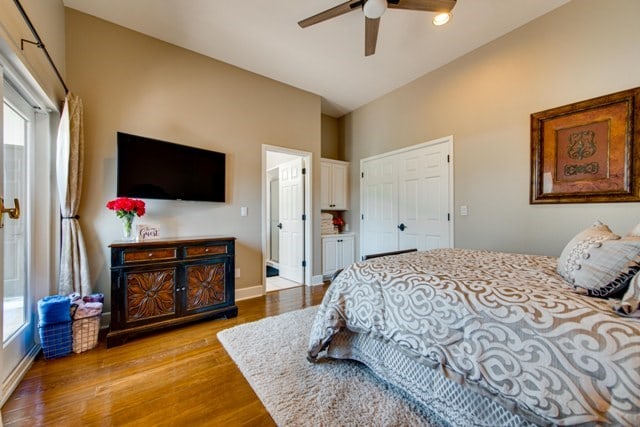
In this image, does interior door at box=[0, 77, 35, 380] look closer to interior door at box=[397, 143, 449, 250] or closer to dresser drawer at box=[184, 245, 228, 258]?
dresser drawer at box=[184, 245, 228, 258]

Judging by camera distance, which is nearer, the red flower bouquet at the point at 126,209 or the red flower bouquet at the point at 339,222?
the red flower bouquet at the point at 126,209

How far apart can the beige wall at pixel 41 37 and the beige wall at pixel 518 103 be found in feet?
12.5

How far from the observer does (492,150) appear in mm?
2855

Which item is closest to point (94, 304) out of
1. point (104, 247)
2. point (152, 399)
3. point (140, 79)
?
point (104, 247)

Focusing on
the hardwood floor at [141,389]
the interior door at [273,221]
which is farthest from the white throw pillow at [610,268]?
the interior door at [273,221]

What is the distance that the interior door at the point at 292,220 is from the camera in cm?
413

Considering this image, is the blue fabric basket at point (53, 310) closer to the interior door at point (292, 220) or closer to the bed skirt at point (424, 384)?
the bed skirt at point (424, 384)

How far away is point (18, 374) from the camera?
1.64m

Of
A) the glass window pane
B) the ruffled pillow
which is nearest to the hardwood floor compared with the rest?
the glass window pane

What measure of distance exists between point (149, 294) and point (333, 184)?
317 cm

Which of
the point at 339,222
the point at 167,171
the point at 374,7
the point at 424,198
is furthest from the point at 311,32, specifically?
the point at 339,222

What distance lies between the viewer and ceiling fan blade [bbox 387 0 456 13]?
194cm

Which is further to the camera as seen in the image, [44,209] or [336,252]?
[336,252]

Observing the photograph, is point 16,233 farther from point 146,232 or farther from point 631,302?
point 631,302
